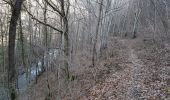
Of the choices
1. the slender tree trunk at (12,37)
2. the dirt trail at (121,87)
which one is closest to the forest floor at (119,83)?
the dirt trail at (121,87)

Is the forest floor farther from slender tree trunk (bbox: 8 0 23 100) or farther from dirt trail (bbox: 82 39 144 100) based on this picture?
slender tree trunk (bbox: 8 0 23 100)

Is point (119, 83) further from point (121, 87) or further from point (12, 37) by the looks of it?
point (12, 37)

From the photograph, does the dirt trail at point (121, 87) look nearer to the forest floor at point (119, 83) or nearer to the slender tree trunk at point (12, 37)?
the forest floor at point (119, 83)

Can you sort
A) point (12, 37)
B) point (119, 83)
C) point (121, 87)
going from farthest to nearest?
point (119, 83) → point (121, 87) → point (12, 37)

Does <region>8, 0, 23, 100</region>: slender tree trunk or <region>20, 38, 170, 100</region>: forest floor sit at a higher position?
<region>8, 0, 23, 100</region>: slender tree trunk

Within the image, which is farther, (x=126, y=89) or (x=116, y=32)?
(x=116, y=32)

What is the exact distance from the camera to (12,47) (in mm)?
6754

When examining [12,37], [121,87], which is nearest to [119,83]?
[121,87]

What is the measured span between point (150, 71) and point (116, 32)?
105 feet

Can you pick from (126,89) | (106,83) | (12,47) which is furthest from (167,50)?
(12,47)

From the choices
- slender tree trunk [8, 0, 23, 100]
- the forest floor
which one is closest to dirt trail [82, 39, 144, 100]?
the forest floor

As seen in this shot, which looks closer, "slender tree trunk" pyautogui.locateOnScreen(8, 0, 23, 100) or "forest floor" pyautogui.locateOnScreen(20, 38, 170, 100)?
"slender tree trunk" pyautogui.locateOnScreen(8, 0, 23, 100)

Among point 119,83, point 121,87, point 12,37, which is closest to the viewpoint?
point 12,37

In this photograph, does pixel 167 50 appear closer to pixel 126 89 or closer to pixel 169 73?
pixel 169 73
